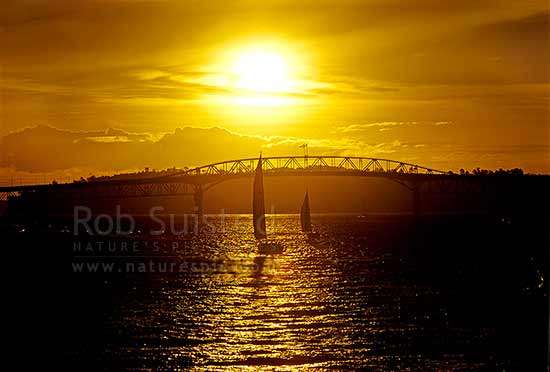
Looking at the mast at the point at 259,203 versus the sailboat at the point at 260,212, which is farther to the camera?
the mast at the point at 259,203

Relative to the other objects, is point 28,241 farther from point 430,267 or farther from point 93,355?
point 93,355

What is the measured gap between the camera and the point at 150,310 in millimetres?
52781

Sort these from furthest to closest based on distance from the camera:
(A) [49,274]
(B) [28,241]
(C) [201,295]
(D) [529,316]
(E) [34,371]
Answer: (B) [28,241] < (A) [49,274] < (C) [201,295] < (D) [529,316] < (E) [34,371]

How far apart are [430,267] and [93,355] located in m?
52.4

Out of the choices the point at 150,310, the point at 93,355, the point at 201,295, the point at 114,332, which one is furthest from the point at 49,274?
the point at 93,355

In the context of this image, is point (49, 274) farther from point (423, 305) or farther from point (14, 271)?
point (423, 305)

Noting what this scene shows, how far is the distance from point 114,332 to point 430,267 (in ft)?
156

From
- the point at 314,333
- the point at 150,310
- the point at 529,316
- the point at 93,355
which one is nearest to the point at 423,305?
the point at 529,316

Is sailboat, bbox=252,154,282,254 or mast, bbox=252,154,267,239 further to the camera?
mast, bbox=252,154,267,239

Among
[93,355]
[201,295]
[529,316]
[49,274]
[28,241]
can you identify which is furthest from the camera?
[28,241]

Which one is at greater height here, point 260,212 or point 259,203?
point 259,203

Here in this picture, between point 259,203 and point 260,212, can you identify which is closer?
point 259,203

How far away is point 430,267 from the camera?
84.7 metres

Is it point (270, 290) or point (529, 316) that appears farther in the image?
point (270, 290)
